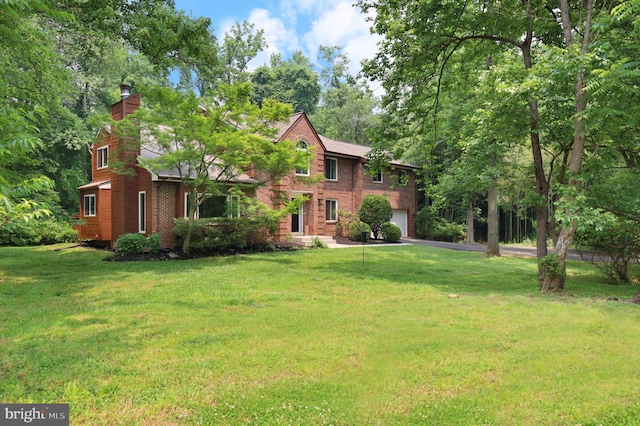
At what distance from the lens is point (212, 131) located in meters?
13.6

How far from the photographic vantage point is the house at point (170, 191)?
16047 mm

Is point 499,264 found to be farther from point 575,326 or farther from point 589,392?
point 589,392

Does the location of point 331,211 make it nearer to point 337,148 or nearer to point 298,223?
point 298,223

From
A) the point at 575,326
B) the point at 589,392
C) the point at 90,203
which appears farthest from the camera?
the point at 90,203

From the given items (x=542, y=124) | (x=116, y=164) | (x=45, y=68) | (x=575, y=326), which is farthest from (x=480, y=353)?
(x=116, y=164)

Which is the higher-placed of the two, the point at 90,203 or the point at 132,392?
the point at 90,203

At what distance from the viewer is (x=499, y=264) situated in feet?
46.3

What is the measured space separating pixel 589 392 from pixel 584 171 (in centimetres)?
587

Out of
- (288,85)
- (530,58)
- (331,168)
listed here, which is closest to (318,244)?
(331,168)

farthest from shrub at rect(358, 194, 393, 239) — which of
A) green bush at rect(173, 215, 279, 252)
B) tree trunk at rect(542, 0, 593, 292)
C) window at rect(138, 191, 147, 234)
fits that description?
tree trunk at rect(542, 0, 593, 292)

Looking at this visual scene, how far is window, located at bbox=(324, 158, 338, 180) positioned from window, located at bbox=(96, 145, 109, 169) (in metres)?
11.6

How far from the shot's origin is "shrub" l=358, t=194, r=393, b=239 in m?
23.2

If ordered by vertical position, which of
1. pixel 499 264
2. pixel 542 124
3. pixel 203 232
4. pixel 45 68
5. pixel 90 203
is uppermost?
pixel 45 68

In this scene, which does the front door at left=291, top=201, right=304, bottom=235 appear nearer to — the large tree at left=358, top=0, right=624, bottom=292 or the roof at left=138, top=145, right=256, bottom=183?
the roof at left=138, top=145, right=256, bottom=183
